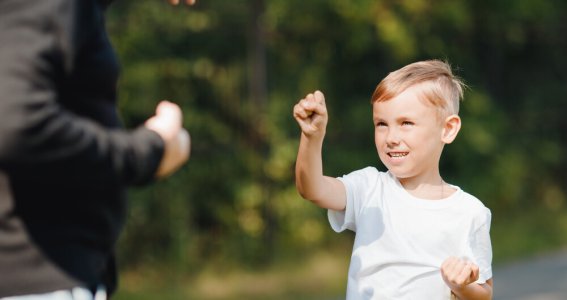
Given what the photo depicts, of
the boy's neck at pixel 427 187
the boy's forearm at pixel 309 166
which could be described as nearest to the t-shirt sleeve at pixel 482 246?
the boy's neck at pixel 427 187

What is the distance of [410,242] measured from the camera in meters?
2.54

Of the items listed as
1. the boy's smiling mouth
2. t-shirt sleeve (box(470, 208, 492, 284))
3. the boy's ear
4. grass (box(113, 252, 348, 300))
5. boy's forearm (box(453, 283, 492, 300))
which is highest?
the boy's ear

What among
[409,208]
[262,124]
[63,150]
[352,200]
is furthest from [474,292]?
[262,124]

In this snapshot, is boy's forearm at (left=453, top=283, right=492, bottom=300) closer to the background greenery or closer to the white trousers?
the white trousers

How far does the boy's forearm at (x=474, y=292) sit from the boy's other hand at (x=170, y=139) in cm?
96

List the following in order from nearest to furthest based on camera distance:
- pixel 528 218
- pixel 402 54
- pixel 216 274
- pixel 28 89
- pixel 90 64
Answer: pixel 28 89
pixel 90 64
pixel 216 274
pixel 402 54
pixel 528 218

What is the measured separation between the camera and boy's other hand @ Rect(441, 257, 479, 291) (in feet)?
7.75

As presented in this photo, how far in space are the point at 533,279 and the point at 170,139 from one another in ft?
20.6

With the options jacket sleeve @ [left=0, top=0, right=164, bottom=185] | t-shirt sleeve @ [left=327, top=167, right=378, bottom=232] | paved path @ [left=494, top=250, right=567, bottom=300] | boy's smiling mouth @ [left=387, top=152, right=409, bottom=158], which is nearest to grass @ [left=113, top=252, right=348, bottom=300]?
paved path @ [left=494, top=250, right=567, bottom=300]

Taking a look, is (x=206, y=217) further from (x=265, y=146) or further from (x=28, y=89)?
(x=28, y=89)

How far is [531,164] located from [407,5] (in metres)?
2.82

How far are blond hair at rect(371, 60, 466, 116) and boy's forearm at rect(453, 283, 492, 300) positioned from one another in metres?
0.46

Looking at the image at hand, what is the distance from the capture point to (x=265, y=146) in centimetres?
705

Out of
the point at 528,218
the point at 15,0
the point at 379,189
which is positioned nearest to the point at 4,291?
the point at 15,0
